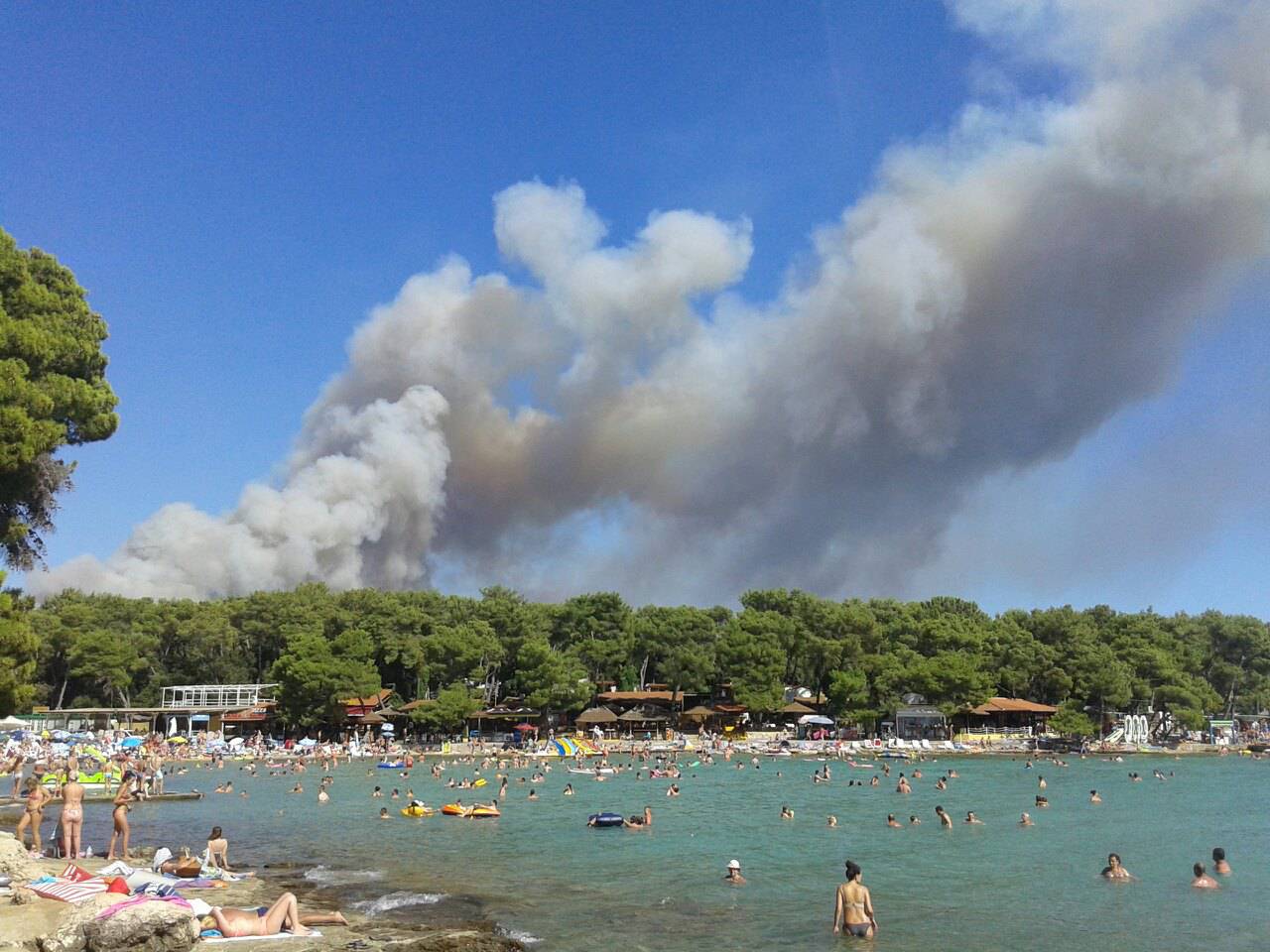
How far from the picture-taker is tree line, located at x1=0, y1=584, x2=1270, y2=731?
75.9m

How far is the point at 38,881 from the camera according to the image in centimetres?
1523

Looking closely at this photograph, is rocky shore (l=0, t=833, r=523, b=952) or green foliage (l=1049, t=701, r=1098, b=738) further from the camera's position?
green foliage (l=1049, t=701, r=1098, b=738)

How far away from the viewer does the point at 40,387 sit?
24.6 metres

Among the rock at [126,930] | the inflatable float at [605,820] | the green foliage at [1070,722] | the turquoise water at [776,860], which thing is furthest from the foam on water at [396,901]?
the green foliage at [1070,722]

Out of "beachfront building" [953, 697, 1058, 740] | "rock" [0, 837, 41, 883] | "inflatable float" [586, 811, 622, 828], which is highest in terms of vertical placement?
"rock" [0, 837, 41, 883]

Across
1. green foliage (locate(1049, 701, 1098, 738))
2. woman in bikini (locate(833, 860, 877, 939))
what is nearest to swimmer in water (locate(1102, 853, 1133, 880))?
woman in bikini (locate(833, 860, 877, 939))

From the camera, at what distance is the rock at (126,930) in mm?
11320

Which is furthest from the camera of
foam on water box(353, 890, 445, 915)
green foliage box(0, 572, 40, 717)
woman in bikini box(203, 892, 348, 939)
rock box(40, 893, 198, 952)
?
green foliage box(0, 572, 40, 717)

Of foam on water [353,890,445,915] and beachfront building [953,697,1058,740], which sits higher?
foam on water [353,890,445,915]

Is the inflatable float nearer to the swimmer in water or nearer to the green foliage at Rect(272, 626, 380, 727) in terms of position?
the swimmer in water

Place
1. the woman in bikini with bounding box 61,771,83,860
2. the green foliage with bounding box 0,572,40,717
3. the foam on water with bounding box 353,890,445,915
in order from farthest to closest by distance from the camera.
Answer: the green foliage with bounding box 0,572,40,717
the woman in bikini with bounding box 61,771,83,860
the foam on water with bounding box 353,890,445,915

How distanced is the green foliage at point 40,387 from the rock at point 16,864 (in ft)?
31.5

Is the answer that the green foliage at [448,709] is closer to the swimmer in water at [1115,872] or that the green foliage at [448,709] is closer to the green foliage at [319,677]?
the green foliage at [319,677]

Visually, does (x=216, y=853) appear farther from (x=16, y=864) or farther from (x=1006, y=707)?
(x=1006, y=707)
